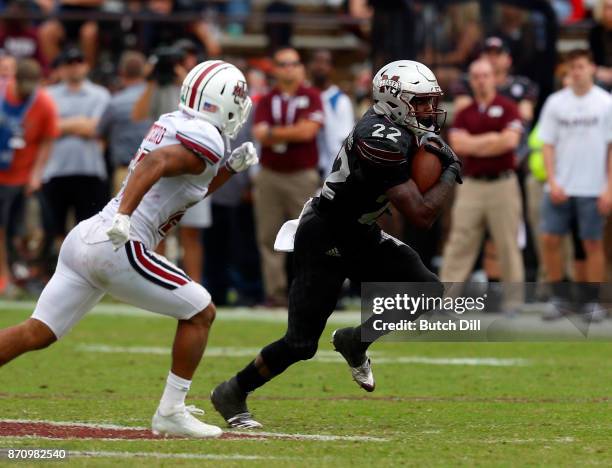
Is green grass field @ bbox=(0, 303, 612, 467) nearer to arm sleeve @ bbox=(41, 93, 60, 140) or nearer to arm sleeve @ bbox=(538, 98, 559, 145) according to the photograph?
arm sleeve @ bbox=(538, 98, 559, 145)

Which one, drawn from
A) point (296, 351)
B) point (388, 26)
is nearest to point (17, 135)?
point (388, 26)

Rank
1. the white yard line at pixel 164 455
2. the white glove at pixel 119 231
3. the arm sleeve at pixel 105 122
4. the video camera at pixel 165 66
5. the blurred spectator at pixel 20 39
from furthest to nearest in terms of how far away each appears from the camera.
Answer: the blurred spectator at pixel 20 39 → the arm sleeve at pixel 105 122 → the video camera at pixel 165 66 → the white glove at pixel 119 231 → the white yard line at pixel 164 455

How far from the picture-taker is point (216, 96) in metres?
6.79

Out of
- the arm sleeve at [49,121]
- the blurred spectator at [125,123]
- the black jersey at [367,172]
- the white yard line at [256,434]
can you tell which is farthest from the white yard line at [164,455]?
the arm sleeve at [49,121]

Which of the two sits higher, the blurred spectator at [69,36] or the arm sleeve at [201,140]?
the arm sleeve at [201,140]

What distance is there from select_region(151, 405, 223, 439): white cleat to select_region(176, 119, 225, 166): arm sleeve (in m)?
1.16

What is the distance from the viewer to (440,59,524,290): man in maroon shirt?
12.2 meters

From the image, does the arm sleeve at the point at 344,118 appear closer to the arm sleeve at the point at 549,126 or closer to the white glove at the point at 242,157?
the arm sleeve at the point at 549,126

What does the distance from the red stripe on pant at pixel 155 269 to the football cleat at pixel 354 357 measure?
1.09 metres

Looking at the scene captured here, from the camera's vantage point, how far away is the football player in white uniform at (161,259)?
259 inches

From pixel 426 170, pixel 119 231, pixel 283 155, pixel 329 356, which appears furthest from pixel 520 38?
pixel 119 231

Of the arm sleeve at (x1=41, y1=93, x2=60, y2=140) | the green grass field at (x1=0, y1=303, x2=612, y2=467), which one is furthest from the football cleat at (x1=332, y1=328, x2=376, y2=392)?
the arm sleeve at (x1=41, y1=93, x2=60, y2=140)

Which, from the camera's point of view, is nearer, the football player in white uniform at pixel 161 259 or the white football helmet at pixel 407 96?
the football player in white uniform at pixel 161 259

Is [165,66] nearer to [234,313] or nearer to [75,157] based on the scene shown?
[75,157]
